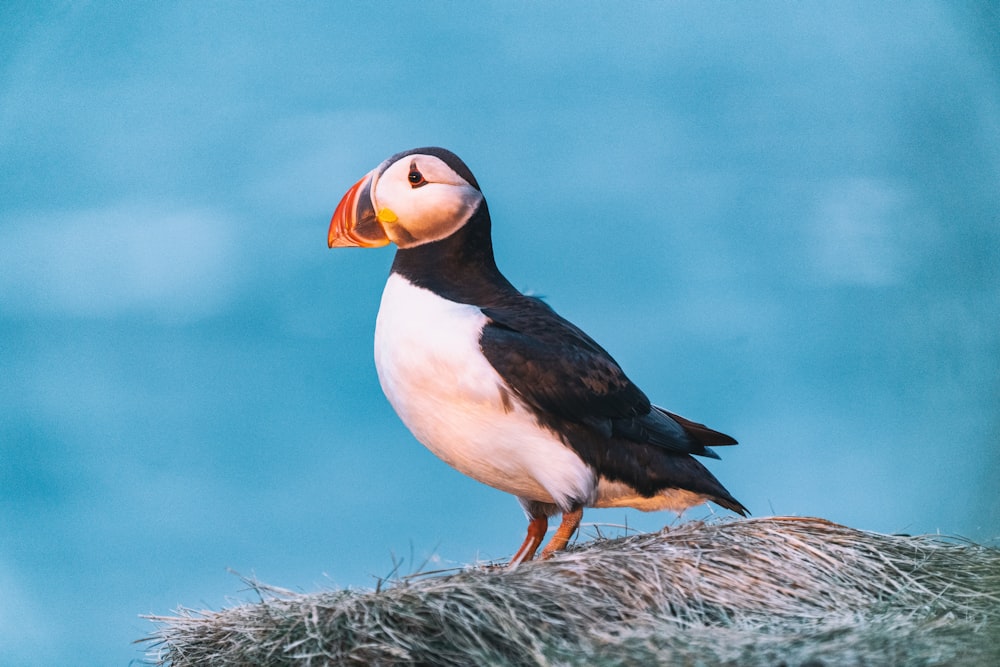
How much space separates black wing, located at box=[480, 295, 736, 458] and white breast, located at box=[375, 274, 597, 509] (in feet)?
0.17

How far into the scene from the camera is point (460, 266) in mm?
3477

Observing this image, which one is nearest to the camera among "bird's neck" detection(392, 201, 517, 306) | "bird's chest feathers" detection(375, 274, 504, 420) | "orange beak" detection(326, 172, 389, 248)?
"bird's chest feathers" detection(375, 274, 504, 420)

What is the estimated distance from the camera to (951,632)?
240 cm

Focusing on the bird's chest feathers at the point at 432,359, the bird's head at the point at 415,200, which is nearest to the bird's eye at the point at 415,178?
the bird's head at the point at 415,200

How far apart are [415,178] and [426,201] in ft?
0.31

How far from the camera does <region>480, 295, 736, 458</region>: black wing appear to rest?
321 centimetres

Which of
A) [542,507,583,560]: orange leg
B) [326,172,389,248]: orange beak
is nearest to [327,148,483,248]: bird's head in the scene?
[326,172,389,248]: orange beak

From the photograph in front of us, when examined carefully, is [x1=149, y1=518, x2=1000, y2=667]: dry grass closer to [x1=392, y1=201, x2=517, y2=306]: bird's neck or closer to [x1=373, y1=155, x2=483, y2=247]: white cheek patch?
[x1=392, y1=201, x2=517, y2=306]: bird's neck

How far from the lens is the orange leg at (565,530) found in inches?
129

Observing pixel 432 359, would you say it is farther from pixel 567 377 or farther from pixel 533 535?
pixel 533 535

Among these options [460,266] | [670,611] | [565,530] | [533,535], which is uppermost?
[460,266]

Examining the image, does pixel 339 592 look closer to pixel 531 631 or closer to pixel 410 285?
pixel 531 631

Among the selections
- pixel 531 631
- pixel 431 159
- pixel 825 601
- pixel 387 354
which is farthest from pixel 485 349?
pixel 825 601

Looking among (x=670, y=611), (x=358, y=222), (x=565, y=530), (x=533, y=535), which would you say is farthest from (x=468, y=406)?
(x=670, y=611)
